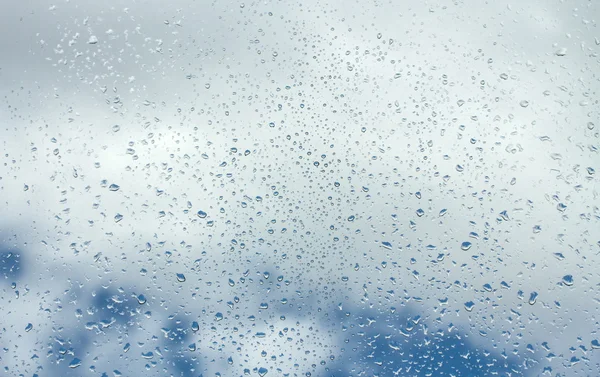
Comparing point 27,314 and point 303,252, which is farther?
point 303,252

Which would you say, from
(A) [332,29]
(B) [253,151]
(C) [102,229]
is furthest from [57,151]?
(A) [332,29]

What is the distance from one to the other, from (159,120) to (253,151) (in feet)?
1.82

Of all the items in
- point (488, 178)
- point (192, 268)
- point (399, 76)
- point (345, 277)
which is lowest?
point (192, 268)

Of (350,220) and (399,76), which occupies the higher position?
(399,76)

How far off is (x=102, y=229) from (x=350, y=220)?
1.41 meters

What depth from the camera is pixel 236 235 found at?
2936 millimetres

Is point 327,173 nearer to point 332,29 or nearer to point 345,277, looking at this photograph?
point 345,277

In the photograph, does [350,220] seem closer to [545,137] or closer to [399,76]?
[399,76]

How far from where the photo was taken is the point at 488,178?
291cm

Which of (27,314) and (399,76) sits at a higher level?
(399,76)

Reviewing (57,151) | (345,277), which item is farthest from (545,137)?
(57,151)

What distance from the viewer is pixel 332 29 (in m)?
2.82

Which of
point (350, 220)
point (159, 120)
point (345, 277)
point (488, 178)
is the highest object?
point (488, 178)

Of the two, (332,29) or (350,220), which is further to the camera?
(350,220)
